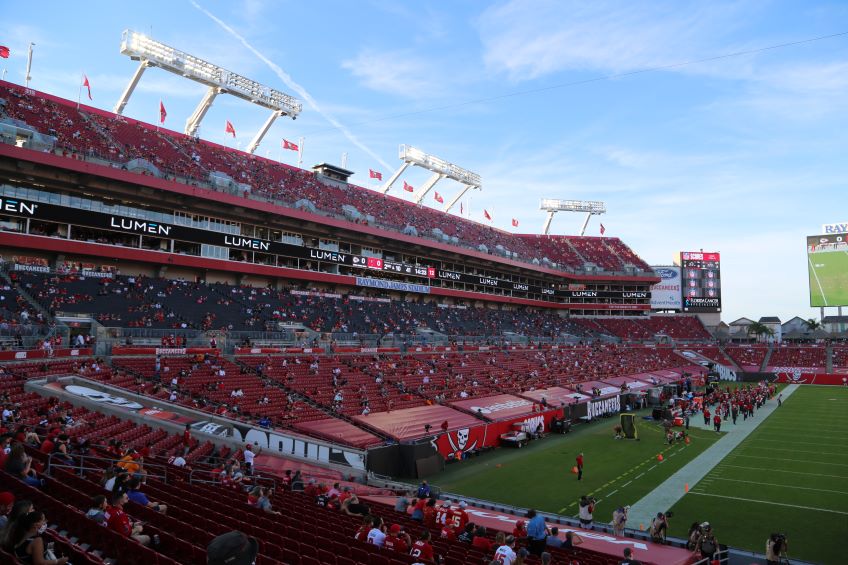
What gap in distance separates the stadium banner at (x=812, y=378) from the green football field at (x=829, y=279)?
30.3 feet

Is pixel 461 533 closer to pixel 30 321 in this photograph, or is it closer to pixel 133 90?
pixel 30 321

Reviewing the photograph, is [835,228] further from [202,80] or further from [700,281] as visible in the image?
[202,80]

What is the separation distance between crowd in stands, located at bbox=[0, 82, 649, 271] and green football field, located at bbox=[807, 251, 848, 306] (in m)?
33.5

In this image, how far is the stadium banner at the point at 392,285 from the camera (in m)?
53.5

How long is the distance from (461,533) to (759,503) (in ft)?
44.3

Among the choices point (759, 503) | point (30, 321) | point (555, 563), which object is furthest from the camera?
point (30, 321)

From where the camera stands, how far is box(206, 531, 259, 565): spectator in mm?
2842

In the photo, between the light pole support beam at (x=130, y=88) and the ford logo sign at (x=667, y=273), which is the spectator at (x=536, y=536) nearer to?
the light pole support beam at (x=130, y=88)

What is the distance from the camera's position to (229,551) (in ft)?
9.52

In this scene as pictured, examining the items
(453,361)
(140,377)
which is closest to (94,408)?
(140,377)

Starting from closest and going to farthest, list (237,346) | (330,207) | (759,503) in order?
1. (759,503)
2. (237,346)
3. (330,207)

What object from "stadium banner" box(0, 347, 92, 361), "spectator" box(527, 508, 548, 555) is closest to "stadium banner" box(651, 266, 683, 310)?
"stadium banner" box(0, 347, 92, 361)

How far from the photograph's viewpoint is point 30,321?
89.0 ft

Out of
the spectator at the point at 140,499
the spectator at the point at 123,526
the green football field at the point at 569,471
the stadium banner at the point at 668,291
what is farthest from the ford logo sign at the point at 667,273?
the spectator at the point at 123,526
